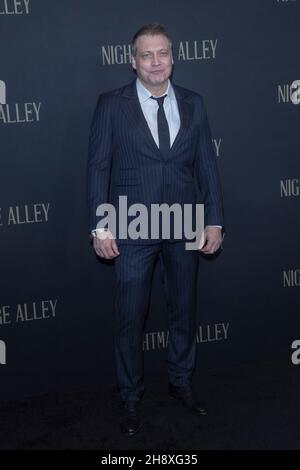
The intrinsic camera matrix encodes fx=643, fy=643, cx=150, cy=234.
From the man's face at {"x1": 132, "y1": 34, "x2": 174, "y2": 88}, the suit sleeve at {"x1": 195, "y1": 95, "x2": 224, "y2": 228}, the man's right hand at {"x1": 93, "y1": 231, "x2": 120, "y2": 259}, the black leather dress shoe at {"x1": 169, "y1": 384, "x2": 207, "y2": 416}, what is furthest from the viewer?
the black leather dress shoe at {"x1": 169, "y1": 384, "x2": 207, "y2": 416}

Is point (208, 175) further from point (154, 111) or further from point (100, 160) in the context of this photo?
point (100, 160)

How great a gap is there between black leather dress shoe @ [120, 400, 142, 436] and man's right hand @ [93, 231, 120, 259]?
704 mm

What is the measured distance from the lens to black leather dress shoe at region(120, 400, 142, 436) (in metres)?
2.78

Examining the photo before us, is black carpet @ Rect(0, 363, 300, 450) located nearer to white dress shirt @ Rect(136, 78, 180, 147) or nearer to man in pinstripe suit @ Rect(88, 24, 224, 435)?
man in pinstripe suit @ Rect(88, 24, 224, 435)

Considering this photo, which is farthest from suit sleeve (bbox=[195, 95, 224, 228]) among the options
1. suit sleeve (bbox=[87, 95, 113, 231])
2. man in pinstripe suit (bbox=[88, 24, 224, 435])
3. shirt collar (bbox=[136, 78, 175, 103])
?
suit sleeve (bbox=[87, 95, 113, 231])

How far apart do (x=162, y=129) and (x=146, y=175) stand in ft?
0.67

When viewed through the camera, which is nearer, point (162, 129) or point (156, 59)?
point (156, 59)

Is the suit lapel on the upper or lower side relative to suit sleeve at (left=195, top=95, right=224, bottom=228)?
upper

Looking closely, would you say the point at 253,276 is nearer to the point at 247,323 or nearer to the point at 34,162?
the point at 247,323


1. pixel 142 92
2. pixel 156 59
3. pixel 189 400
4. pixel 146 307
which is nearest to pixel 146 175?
pixel 142 92

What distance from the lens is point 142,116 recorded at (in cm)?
269

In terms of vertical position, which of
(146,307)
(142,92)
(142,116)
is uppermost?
(142,92)

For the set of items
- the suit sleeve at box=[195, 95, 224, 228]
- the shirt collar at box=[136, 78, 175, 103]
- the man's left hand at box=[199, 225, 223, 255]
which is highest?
the shirt collar at box=[136, 78, 175, 103]

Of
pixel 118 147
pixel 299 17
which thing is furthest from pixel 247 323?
pixel 299 17
